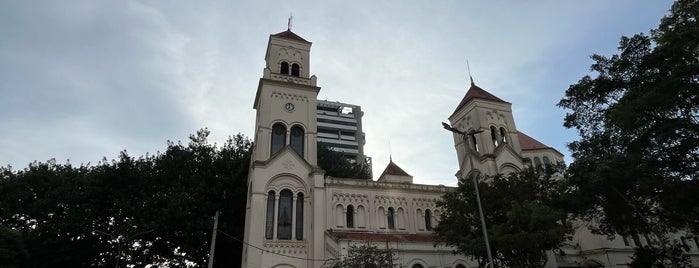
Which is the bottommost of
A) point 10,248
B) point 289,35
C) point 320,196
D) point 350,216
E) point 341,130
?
point 10,248

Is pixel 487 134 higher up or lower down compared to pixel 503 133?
lower down

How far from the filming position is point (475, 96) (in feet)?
108

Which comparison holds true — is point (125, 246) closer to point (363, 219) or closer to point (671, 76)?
point (363, 219)

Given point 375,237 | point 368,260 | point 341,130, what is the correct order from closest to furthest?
point 368,260 < point 375,237 < point 341,130

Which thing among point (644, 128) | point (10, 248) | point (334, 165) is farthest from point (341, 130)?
point (644, 128)

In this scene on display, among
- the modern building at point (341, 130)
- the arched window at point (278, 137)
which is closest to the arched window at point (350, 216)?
the arched window at point (278, 137)

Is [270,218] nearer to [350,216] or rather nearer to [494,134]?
[350,216]

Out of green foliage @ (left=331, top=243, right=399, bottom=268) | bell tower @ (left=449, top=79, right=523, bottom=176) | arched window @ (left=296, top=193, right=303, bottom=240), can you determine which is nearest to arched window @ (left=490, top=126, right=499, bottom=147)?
bell tower @ (left=449, top=79, right=523, bottom=176)

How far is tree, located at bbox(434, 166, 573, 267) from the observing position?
1738cm

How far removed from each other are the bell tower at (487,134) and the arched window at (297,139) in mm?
12481

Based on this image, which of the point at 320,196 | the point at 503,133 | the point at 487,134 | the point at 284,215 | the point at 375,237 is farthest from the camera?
the point at 503,133

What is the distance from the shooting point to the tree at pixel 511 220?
17375 mm

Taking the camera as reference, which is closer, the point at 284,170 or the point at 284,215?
the point at 284,215

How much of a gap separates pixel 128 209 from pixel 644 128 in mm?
29682
